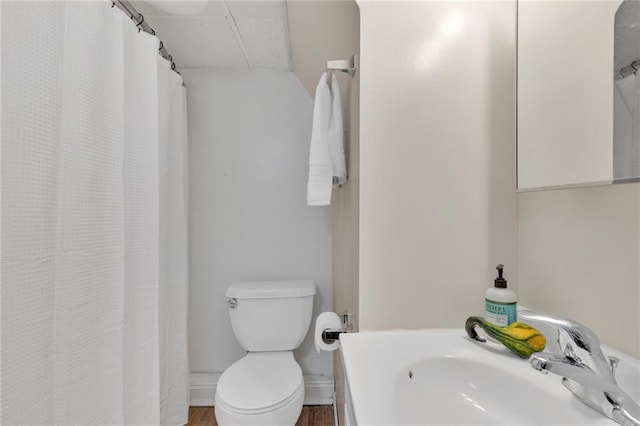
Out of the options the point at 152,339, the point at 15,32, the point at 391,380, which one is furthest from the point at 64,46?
the point at 391,380

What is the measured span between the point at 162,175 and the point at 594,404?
4.99 feet

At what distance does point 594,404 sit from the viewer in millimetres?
453

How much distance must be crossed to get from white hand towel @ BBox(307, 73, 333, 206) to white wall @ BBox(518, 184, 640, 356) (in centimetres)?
57

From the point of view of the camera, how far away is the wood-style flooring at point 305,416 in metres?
1.48

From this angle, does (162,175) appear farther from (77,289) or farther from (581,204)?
(581,204)

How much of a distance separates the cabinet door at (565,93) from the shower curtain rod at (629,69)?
0.06 ft

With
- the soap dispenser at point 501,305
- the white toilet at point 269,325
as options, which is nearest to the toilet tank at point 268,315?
the white toilet at point 269,325

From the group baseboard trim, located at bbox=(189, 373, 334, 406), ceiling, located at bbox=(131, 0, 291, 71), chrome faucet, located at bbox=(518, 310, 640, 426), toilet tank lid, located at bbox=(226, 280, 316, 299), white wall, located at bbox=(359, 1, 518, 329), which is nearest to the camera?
chrome faucet, located at bbox=(518, 310, 640, 426)

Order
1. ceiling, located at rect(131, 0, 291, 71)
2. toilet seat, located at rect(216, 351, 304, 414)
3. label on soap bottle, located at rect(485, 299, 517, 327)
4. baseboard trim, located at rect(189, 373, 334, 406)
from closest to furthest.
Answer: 1. label on soap bottle, located at rect(485, 299, 517, 327)
2. toilet seat, located at rect(216, 351, 304, 414)
3. ceiling, located at rect(131, 0, 291, 71)
4. baseboard trim, located at rect(189, 373, 334, 406)

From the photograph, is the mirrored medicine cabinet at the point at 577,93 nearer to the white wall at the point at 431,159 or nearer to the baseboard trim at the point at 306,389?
the white wall at the point at 431,159

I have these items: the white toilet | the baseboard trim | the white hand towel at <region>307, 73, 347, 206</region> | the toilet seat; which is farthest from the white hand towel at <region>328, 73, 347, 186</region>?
the baseboard trim

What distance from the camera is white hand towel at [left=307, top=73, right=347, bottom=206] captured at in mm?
968

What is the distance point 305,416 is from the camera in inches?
59.7

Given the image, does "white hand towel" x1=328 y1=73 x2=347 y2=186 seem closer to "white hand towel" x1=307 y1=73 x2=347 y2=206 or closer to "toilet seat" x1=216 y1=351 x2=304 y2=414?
"white hand towel" x1=307 y1=73 x2=347 y2=206
